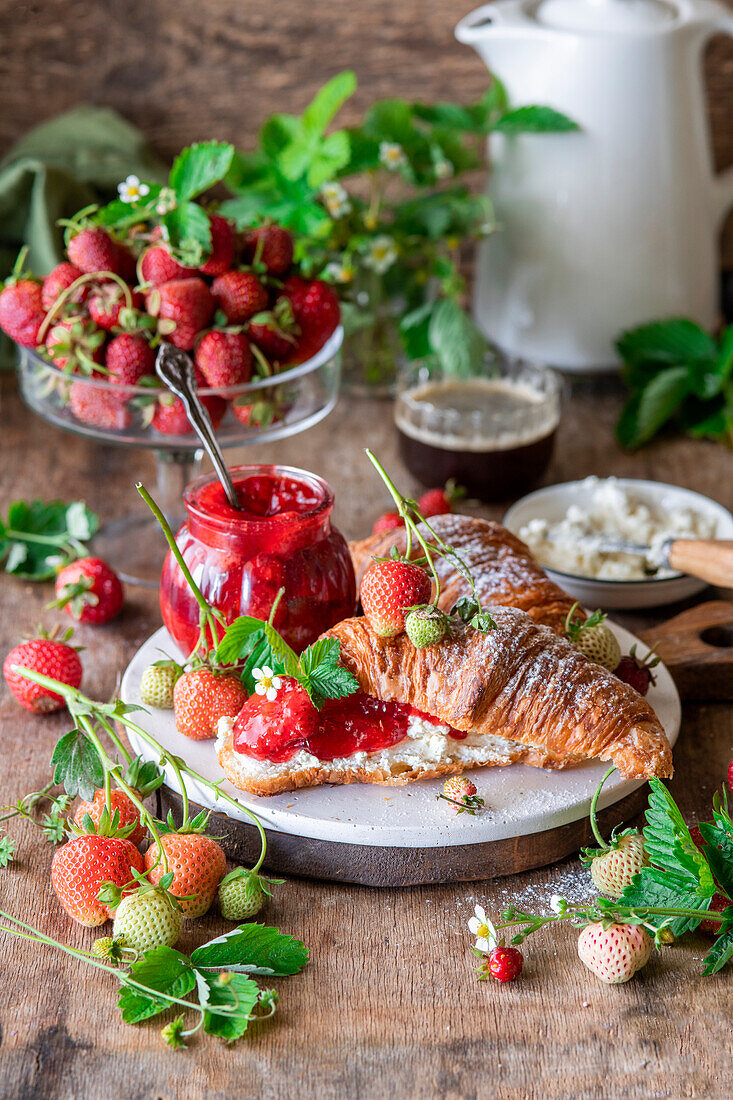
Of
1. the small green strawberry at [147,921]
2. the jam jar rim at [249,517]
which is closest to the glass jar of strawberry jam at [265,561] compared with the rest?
the jam jar rim at [249,517]

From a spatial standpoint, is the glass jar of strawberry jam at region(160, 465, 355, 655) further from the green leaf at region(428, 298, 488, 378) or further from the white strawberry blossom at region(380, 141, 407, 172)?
the white strawberry blossom at region(380, 141, 407, 172)

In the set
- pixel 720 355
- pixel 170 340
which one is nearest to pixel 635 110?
pixel 720 355

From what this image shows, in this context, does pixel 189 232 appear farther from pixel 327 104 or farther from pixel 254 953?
pixel 254 953

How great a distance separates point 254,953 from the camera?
100 cm

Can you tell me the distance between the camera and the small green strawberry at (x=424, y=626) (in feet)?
3.51

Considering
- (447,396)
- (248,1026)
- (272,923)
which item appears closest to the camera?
(248,1026)

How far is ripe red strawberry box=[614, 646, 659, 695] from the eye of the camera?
1.26 m

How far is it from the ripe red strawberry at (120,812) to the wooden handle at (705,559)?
78 centimetres

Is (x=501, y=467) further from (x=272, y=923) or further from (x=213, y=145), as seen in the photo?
(x=272, y=923)

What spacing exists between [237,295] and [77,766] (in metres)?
0.67

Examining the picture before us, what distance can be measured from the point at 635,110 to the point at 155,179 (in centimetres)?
94

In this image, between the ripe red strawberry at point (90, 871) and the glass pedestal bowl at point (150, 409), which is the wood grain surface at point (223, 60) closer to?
the glass pedestal bowl at point (150, 409)

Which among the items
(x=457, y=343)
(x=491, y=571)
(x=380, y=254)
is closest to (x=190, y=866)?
(x=491, y=571)

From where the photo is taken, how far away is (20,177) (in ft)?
6.93
